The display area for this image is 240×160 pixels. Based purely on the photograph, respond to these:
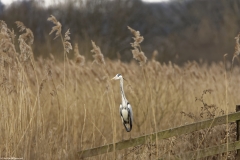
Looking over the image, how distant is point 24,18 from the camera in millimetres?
14562

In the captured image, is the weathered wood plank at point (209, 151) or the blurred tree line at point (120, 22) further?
the blurred tree line at point (120, 22)

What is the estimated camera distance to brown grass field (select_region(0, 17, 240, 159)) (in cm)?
484

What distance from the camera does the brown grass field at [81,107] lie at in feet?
15.9

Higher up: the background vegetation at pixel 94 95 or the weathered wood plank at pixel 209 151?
the background vegetation at pixel 94 95

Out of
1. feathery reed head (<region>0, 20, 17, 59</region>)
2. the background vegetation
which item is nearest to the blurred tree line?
the background vegetation

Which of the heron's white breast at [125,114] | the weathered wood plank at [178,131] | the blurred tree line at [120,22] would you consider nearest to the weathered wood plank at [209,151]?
the weathered wood plank at [178,131]

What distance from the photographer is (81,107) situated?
7258mm

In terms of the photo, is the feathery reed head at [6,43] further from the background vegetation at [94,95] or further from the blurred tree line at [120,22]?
the blurred tree line at [120,22]

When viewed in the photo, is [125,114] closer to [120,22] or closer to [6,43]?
[6,43]

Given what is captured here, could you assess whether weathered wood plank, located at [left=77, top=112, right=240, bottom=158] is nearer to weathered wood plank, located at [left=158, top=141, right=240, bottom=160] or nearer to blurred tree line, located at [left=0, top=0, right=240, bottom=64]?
weathered wood plank, located at [left=158, top=141, right=240, bottom=160]

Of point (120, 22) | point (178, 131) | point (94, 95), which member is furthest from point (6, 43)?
point (120, 22)

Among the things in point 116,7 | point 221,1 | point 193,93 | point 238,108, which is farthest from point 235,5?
point 238,108

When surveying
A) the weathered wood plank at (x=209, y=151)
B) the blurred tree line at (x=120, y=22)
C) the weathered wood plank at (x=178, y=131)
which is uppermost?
the blurred tree line at (x=120, y=22)

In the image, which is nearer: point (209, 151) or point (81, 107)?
point (209, 151)
